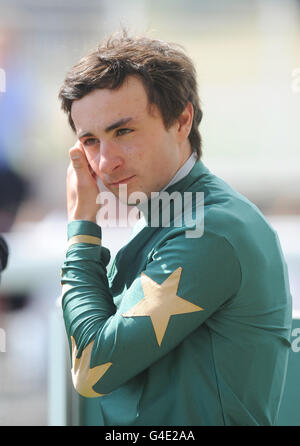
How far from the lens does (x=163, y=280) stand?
913mm

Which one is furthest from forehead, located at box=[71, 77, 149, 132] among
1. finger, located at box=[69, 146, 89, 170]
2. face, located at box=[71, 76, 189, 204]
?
finger, located at box=[69, 146, 89, 170]

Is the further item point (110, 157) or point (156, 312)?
point (110, 157)

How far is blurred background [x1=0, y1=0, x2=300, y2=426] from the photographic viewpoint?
148 inches

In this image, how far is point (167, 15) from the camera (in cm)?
377

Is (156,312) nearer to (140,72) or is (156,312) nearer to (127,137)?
Answer: (127,137)

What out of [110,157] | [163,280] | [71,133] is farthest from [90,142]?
[71,133]

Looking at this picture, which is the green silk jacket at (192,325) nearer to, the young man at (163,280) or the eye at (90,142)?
the young man at (163,280)

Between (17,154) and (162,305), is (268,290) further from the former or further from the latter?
(17,154)

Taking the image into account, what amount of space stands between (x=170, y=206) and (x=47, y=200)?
10.5ft

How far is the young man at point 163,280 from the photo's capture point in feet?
2.96

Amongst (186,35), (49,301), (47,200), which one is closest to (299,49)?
(186,35)

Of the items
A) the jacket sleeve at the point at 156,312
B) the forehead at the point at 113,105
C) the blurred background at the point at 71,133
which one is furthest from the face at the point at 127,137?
the blurred background at the point at 71,133

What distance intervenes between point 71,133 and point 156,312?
3093 mm

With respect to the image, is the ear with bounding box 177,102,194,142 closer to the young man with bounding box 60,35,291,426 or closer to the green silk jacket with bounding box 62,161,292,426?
the young man with bounding box 60,35,291,426
